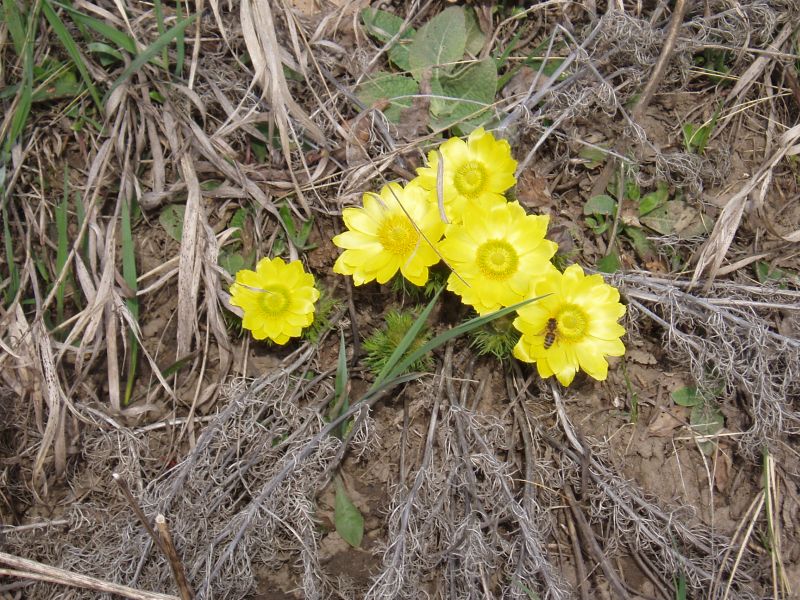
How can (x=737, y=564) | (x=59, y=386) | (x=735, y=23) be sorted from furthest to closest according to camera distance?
(x=735, y=23) < (x=59, y=386) < (x=737, y=564)

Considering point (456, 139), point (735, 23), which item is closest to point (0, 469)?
point (456, 139)

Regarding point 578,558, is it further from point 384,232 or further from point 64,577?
point 64,577

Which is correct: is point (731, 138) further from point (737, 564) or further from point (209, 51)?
point (209, 51)

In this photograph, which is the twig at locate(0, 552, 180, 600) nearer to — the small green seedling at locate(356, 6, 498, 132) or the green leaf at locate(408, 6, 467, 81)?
the small green seedling at locate(356, 6, 498, 132)

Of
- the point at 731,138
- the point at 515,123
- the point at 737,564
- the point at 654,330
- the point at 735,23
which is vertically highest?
the point at 735,23

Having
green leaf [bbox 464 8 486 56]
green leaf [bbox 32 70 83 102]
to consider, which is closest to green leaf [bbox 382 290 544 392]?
green leaf [bbox 464 8 486 56]

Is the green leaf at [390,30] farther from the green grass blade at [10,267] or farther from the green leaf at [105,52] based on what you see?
the green grass blade at [10,267]

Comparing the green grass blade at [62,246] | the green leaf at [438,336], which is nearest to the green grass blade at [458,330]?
the green leaf at [438,336]
